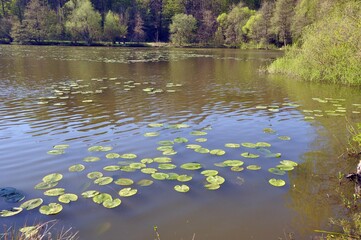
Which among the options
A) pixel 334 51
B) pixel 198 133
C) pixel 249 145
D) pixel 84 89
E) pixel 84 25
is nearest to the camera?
pixel 249 145

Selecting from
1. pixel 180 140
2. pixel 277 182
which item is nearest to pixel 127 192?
pixel 277 182

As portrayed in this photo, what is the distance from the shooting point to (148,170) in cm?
697

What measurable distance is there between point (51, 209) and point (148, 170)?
2.18m

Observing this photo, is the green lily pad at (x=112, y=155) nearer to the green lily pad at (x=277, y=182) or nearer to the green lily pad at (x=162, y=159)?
the green lily pad at (x=162, y=159)

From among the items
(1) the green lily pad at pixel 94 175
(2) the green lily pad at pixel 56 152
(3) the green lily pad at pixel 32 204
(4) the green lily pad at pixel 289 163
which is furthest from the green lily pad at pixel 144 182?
(4) the green lily pad at pixel 289 163

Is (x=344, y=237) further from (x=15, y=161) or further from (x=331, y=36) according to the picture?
(x=331, y=36)

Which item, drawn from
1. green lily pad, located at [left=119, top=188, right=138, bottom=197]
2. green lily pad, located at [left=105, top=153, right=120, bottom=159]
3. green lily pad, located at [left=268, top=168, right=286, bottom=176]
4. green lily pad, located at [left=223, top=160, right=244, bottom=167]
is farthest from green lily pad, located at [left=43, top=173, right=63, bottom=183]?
green lily pad, located at [left=268, top=168, right=286, bottom=176]

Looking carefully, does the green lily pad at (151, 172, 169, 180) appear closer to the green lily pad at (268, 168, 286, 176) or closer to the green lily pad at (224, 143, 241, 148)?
the green lily pad at (268, 168, 286, 176)

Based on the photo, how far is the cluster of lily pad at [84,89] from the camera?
14.6 m

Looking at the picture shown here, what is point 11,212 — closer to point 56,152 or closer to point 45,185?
point 45,185

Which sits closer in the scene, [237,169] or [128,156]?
[237,169]

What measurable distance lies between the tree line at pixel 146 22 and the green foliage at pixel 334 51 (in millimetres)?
39686

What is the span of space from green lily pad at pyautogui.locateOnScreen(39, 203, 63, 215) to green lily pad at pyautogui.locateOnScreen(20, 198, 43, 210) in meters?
0.17

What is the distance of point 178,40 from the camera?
250 ft
